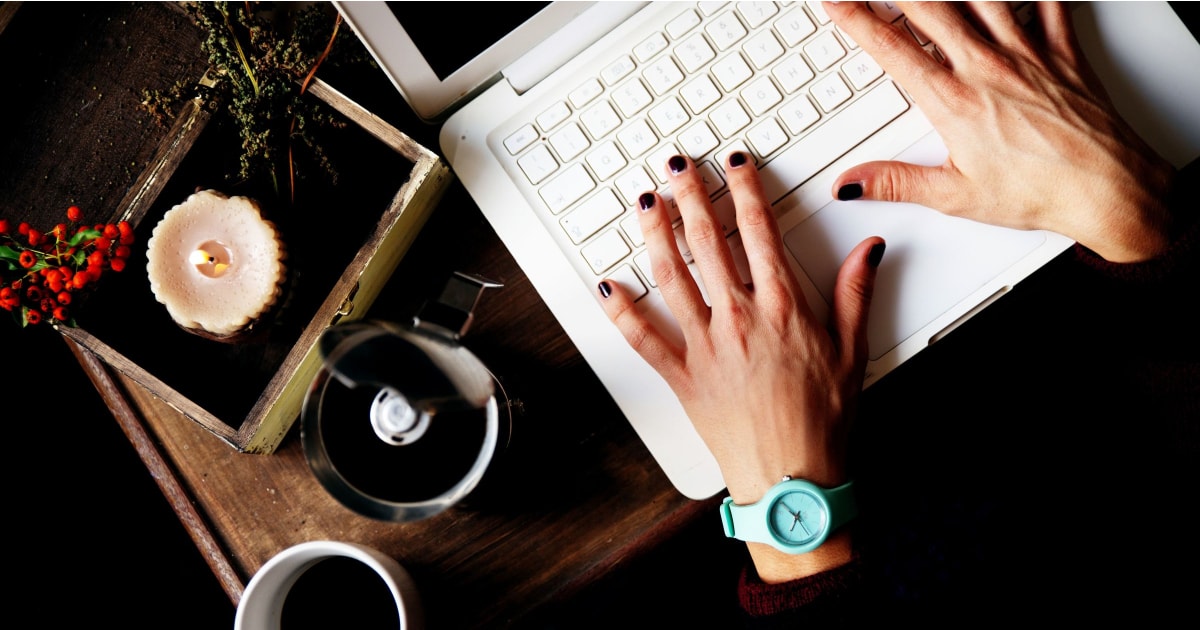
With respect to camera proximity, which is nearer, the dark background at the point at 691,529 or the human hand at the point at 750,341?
the human hand at the point at 750,341

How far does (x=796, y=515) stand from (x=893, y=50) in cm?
43

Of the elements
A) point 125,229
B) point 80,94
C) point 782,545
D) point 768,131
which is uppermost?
point 80,94

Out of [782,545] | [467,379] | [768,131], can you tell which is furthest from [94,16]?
[782,545]

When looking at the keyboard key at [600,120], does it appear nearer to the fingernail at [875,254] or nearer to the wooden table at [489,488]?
the wooden table at [489,488]

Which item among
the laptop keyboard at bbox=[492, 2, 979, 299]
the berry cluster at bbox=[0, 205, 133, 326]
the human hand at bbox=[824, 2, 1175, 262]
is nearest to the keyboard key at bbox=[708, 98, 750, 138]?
the laptop keyboard at bbox=[492, 2, 979, 299]

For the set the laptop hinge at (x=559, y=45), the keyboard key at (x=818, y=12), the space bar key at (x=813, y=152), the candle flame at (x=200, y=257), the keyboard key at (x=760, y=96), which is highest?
the candle flame at (x=200, y=257)

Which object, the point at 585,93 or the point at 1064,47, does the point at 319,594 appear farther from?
the point at 1064,47

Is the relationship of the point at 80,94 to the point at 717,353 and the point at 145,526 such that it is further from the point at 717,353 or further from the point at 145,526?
the point at 145,526

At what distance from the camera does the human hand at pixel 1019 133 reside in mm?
594

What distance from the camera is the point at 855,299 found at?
58cm

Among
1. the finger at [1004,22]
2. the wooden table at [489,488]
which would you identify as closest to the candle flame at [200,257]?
the wooden table at [489,488]

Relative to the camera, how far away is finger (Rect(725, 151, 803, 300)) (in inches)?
22.7

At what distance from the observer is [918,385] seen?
945 millimetres

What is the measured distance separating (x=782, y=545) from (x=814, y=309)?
0.72 ft
